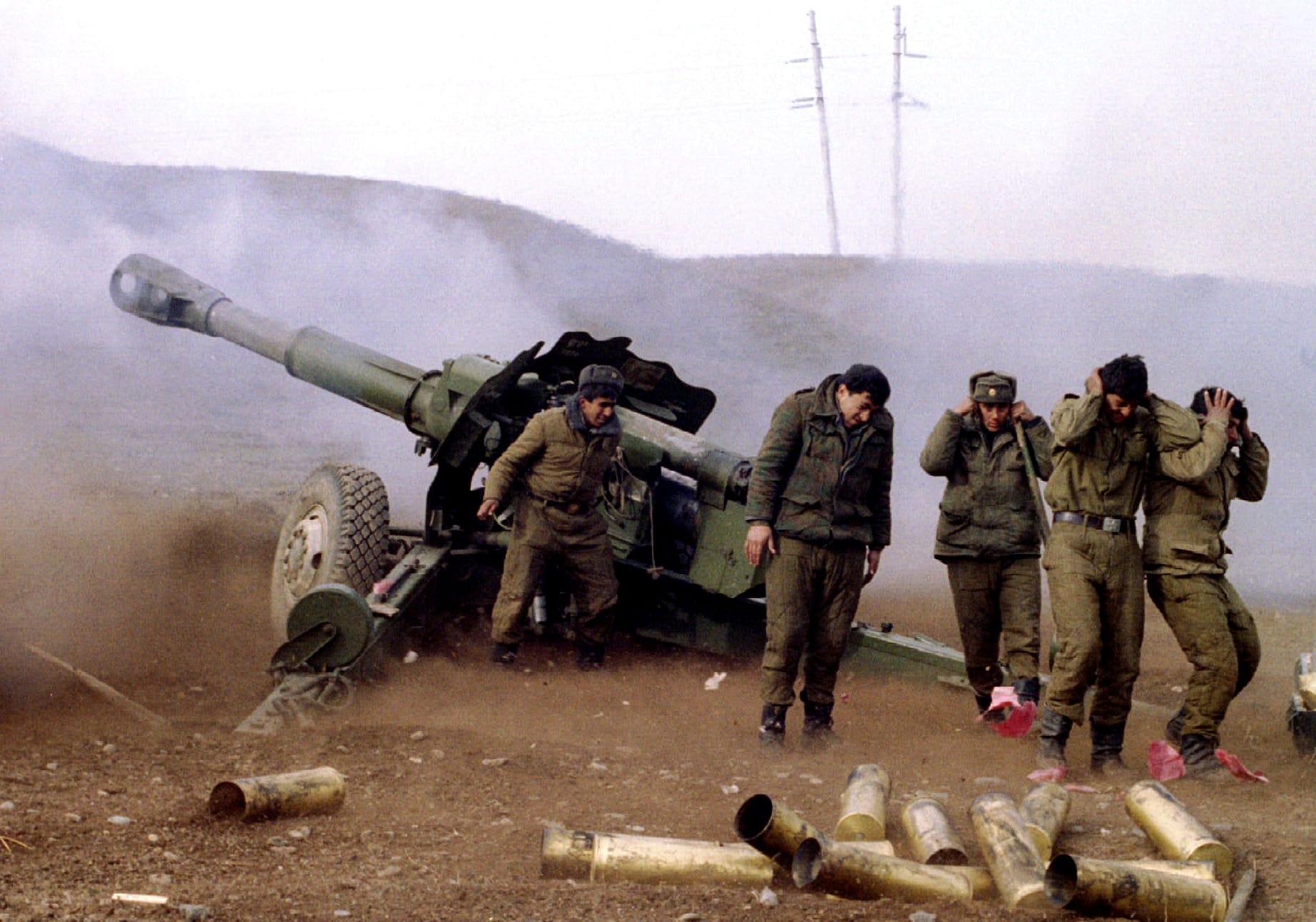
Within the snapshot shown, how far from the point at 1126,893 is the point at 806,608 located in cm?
259

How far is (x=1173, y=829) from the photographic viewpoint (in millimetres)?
4754

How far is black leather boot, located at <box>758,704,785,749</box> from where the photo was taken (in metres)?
6.54

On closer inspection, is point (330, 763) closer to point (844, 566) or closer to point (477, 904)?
point (477, 904)

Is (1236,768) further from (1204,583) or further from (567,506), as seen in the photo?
(567,506)

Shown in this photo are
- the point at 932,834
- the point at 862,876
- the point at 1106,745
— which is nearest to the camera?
the point at 862,876

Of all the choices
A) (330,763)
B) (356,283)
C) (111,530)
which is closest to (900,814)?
(330,763)

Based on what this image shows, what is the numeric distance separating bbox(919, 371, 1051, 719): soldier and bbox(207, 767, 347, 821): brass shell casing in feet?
10.2

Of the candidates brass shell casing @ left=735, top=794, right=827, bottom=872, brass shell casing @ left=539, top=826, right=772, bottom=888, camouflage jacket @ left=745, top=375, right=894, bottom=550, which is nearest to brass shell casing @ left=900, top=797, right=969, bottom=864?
brass shell casing @ left=735, top=794, right=827, bottom=872

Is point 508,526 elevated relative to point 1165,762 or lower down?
elevated

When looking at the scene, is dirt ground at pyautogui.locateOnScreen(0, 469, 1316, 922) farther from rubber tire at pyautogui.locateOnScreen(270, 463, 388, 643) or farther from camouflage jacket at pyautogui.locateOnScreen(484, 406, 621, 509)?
camouflage jacket at pyautogui.locateOnScreen(484, 406, 621, 509)

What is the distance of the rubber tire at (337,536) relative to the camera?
26.4 ft

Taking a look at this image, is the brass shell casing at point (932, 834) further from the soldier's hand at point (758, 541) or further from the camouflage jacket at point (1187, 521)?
the camouflage jacket at point (1187, 521)

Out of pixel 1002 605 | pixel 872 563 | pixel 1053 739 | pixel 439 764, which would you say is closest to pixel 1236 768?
pixel 1053 739

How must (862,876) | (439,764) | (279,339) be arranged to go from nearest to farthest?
(862,876), (439,764), (279,339)
